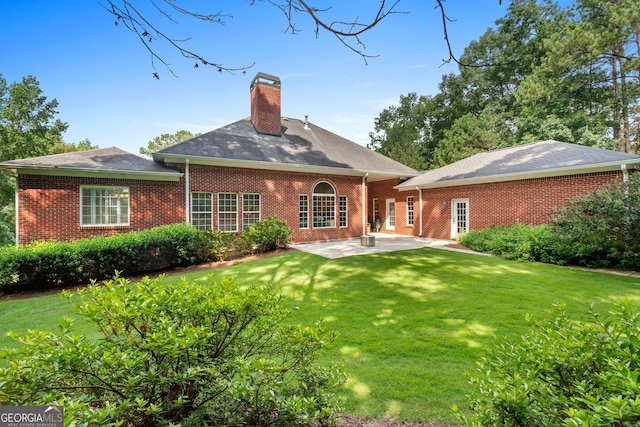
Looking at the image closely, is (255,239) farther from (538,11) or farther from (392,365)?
(538,11)

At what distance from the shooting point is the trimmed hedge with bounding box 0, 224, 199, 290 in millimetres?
7117

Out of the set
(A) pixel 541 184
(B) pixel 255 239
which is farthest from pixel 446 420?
(A) pixel 541 184

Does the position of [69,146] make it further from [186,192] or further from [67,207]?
[186,192]

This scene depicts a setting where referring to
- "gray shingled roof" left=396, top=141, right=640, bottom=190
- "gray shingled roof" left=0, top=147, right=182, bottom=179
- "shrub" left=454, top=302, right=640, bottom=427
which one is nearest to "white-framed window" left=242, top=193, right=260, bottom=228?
"gray shingled roof" left=0, top=147, right=182, bottom=179

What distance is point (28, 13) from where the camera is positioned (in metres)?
Result: 3.27

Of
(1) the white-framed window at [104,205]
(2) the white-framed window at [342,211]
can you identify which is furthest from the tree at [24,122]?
(2) the white-framed window at [342,211]

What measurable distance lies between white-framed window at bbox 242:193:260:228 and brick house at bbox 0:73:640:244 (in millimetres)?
47

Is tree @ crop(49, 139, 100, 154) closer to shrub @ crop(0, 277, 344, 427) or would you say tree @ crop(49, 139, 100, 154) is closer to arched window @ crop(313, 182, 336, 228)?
arched window @ crop(313, 182, 336, 228)

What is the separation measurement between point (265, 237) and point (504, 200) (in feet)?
34.7

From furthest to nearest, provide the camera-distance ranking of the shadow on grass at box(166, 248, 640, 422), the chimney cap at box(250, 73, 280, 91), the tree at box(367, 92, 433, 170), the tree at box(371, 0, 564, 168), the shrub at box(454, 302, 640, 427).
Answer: the tree at box(367, 92, 433, 170), the tree at box(371, 0, 564, 168), the chimney cap at box(250, 73, 280, 91), the shadow on grass at box(166, 248, 640, 422), the shrub at box(454, 302, 640, 427)

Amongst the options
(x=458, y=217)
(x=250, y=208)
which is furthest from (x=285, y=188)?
(x=458, y=217)

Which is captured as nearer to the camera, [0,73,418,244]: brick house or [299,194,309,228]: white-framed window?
[0,73,418,244]: brick house

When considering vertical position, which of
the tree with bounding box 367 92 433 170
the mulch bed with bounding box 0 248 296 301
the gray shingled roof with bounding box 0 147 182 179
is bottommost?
the mulch bed with bounding box 0 248 296 301

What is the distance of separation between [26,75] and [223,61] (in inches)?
1240
